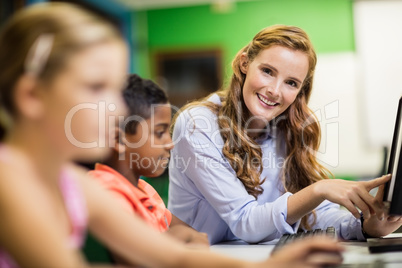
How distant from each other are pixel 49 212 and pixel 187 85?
504 cm

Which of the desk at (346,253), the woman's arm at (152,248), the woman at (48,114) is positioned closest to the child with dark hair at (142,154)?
the desk at (346,253)

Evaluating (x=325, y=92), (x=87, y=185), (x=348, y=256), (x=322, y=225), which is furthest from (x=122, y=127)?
(x=325, y=92)

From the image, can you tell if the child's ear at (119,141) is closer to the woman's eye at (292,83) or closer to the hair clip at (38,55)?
the hair clip at (38,55)

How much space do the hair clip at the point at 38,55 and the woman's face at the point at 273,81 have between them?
88cm

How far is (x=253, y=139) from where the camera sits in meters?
1.37

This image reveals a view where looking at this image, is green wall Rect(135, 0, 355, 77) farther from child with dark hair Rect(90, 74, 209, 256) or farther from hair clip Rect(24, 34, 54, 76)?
hair clip Rect(24, 34, 54, 76)

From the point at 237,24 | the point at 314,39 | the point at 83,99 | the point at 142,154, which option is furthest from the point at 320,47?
the point at 83,99

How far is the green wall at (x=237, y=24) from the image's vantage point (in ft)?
16.0

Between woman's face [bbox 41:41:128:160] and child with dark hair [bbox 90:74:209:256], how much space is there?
13.5 inches

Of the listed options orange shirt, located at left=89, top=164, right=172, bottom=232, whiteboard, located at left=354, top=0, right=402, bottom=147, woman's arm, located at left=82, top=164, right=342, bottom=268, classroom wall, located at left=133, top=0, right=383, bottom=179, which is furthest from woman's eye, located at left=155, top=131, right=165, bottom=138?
whiteboard, located at left=354, top=0, right=402, bottom=147

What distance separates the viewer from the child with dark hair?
86 centimetres

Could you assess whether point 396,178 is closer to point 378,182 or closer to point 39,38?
point 378,182

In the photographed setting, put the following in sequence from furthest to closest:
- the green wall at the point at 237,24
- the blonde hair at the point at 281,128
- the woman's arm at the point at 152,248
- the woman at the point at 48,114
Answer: the green wall at the point at 237,24 → the blonde hair at the point at 281,128 → the woman's arm at the point at 152,248 → the woman at the point at 48,114

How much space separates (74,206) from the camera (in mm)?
532
